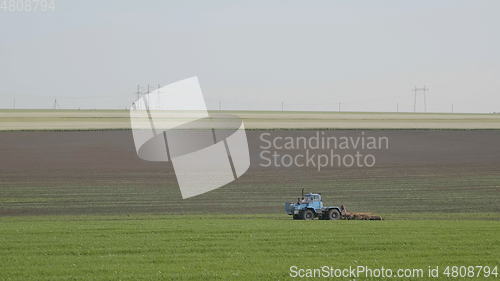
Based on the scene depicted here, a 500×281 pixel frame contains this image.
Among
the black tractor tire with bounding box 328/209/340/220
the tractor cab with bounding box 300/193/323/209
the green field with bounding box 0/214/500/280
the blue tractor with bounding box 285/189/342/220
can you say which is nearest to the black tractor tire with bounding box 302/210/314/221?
the blue tractor with bounding box 285/189/342/220

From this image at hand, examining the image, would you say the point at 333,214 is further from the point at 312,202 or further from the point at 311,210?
the point at 312,202

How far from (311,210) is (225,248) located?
1354 cm

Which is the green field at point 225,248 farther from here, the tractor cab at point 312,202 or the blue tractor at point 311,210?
the tractor cab at point 312,202

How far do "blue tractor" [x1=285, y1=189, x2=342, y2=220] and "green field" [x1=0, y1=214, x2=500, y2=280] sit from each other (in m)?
4.60

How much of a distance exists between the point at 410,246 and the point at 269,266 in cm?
536

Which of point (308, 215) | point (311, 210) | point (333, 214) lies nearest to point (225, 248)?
point (333, 214)

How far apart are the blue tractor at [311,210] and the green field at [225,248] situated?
4.60m

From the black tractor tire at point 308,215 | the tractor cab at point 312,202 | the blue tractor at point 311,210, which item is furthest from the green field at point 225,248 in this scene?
the tractor cab at point 312,202

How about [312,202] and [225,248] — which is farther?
[312,202]

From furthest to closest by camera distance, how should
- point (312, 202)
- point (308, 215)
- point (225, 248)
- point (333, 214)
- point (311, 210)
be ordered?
point (312, 202), point (311, 210), point (308, 215), point (333, 214), point (225, 248)

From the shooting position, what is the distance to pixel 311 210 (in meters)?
35.7

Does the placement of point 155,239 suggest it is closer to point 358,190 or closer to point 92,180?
point 358,190

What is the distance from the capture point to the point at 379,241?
79.4 feet

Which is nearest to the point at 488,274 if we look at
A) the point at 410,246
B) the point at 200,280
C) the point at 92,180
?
the point at 410,246
